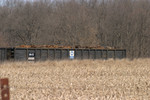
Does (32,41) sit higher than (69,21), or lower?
lower

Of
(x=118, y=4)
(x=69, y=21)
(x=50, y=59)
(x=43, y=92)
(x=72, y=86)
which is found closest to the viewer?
(x=43, y=92)

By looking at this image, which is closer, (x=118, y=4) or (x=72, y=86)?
(x=72, y=86)

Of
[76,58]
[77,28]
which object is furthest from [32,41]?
[76,58]

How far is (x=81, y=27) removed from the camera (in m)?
48.5

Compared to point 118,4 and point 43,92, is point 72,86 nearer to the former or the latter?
point 43,92

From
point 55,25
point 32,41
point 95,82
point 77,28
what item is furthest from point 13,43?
point 95,82

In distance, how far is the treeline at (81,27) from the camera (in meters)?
48.5

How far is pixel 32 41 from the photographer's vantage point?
52656mm

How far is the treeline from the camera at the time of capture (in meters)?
48.5

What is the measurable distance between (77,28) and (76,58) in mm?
23849

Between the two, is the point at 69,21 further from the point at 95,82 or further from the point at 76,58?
the point at 95,82

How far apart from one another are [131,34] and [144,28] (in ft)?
7.97

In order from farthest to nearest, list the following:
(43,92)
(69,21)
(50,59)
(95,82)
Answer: (69,21) → (50,59) → (95,82) → (43,92)

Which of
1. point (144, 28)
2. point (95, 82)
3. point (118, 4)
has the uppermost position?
point (118, 4)
